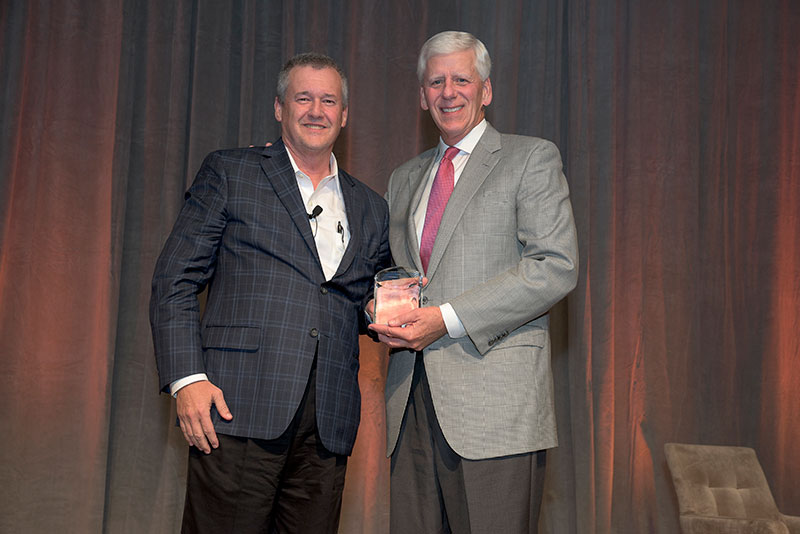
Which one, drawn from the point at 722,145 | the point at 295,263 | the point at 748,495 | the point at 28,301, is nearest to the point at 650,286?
the point at 722,145

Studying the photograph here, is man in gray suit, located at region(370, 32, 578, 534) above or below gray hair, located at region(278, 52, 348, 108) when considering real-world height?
below

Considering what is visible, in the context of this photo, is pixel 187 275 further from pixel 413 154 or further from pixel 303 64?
pixel 413 154

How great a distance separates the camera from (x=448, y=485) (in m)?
1.91

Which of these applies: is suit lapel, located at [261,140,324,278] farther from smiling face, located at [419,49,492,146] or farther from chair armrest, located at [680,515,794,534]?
chair armrest, located at [680,515,794,534]

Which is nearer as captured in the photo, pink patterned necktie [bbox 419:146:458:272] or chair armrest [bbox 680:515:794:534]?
pink patterned necktie [bbox 419:146:458:272]

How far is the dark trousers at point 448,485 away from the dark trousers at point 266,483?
0.21m

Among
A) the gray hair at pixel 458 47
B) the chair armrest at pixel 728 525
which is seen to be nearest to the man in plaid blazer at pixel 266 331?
the gray hair at pixel 458 47

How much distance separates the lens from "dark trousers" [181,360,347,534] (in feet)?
6.09

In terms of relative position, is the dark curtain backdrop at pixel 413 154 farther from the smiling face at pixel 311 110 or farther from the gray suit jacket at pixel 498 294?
the gray suit jacket at pixel 498 294

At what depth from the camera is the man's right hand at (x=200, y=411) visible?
180 cm

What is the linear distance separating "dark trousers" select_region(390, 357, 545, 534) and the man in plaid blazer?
180mm

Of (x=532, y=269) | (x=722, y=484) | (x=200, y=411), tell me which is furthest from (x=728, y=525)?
(x=200, y=411)

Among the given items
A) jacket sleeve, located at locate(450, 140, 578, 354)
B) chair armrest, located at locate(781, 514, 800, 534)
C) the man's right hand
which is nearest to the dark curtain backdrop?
chair armrest, located at locate(781, 514, 800, 534)

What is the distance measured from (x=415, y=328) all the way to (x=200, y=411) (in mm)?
598
